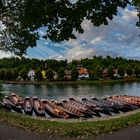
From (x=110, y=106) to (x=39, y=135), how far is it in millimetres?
40168

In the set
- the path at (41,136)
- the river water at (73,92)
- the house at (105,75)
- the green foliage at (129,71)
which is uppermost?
the green foliage at (129,71)

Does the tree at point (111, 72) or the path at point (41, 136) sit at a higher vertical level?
the tree at point (111, 72)

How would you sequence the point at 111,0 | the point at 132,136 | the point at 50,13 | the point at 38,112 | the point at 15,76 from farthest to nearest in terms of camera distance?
the point at 15,76 → the point at 38,112 → the point at 132,136 → the point at 111,0 → the point at 50,13

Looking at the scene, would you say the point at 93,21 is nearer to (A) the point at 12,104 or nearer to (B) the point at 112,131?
(B) the point at 112,131

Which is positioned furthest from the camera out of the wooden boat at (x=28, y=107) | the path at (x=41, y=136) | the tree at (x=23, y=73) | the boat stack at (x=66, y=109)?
the tree at (x=23, y=73)

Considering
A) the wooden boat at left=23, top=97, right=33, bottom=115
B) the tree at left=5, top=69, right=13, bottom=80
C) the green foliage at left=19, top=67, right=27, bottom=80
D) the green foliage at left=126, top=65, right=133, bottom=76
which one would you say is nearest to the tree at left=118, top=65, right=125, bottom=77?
the green foliage at left=126, top=65, right=133, bottom=76

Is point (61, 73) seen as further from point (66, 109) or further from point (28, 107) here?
point (66, 109)

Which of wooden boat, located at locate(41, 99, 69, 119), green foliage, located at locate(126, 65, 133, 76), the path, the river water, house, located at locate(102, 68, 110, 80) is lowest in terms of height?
the river water

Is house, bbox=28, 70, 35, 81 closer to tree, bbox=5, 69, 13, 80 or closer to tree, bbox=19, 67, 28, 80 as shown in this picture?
tree, bbox=19, 67, 28, 80

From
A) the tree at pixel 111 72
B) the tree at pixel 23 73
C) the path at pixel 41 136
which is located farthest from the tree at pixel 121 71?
the path at pixel 41 136

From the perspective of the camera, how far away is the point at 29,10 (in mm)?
14938

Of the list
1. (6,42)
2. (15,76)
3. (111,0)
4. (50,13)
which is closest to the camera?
(50,13)

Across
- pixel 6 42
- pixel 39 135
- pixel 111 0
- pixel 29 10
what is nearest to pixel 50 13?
pixel 29 10

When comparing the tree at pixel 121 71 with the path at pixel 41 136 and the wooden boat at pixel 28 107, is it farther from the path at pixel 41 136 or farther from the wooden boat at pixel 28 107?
the path at pixel 41 136
